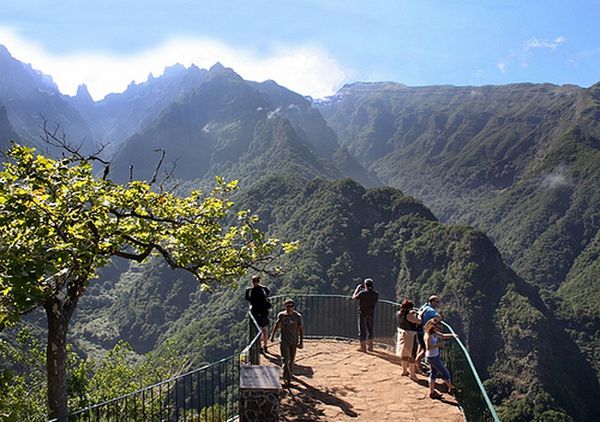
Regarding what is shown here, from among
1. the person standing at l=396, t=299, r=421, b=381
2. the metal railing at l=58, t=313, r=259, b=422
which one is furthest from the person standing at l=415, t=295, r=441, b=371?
the metal railing at l=58, t=313, r=259, b=422

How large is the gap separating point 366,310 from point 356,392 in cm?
297

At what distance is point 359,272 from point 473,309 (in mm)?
21735

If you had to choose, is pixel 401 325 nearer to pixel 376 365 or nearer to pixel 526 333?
pixel 376 365

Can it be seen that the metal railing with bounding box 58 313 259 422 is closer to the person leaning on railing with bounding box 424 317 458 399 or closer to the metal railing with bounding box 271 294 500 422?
the metal railing with bounding box 271 294 500 422

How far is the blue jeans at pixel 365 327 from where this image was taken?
13.8m

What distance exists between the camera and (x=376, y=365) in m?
12.8

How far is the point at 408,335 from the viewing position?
1130cm

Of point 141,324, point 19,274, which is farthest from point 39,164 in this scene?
point 141,324

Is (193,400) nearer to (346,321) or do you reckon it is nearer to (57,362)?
(57,362)

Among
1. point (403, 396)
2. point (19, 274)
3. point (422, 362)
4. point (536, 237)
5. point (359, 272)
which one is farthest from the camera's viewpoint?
point (536, 237)

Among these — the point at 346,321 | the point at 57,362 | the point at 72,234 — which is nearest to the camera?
the point at 72,234

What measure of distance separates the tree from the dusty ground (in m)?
3.11

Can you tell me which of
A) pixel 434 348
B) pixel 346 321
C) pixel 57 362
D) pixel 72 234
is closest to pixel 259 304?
pixel 434 348

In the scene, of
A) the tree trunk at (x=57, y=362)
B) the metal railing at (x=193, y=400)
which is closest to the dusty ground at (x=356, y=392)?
the metal railing at (x=193, y=400)
